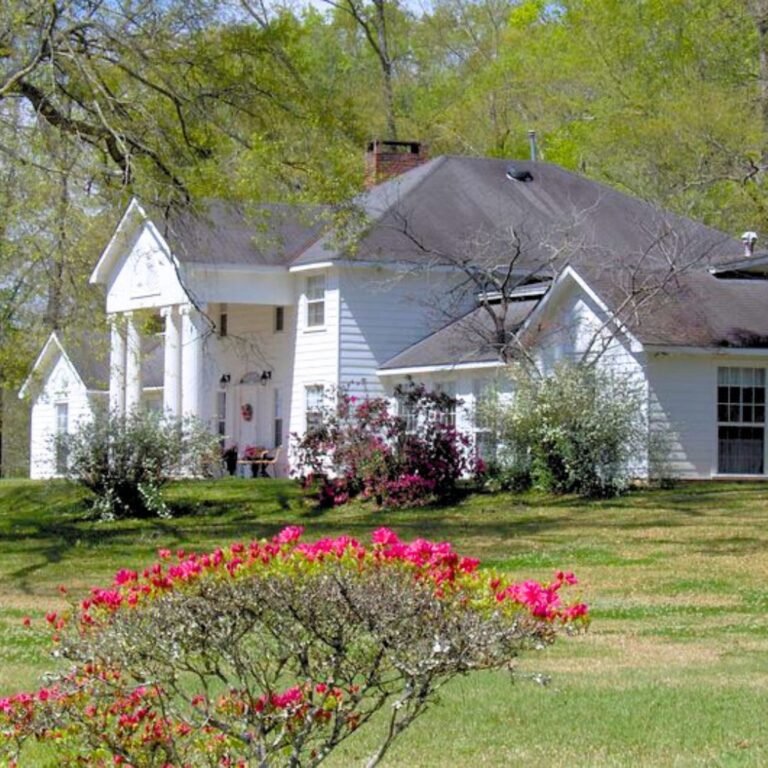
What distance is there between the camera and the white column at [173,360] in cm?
3769

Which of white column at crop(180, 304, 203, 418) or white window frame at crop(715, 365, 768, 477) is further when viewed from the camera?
white column at crop(180, 304, 203, 418)

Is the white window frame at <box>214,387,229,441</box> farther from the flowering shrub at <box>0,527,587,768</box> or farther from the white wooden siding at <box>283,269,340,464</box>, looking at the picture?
the flowering shrub at <box>0,527,587,768</box>

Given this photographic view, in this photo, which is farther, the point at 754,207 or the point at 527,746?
the point at 754,207

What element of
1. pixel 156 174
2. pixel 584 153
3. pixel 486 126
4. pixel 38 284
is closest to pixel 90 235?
pixel 156 174

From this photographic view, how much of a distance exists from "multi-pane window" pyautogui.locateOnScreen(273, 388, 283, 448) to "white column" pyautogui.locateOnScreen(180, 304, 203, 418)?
1885mm

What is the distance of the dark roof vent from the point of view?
3888 centimetres

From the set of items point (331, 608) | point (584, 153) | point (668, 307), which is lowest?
point (331, 608)

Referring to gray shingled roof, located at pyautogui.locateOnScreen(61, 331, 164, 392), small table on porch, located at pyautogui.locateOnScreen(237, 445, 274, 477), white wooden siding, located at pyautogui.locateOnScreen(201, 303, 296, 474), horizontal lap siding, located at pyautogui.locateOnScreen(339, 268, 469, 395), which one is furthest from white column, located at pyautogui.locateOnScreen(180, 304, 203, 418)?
gray shingled roof, located at pyautogui.locateOnScreen(61, 331, 164, 392)

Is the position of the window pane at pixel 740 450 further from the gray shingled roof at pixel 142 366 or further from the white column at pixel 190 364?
the gray shingled roof at pixel 142 366

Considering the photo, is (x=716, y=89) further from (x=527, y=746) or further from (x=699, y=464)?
(x=527, y=746)

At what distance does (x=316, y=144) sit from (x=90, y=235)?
3853mm

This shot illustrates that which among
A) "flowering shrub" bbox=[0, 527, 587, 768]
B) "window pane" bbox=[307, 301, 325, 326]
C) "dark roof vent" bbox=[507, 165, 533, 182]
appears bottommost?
"flowering shrub" bbox=[0, 527, 587, 768]

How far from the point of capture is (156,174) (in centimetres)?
2319

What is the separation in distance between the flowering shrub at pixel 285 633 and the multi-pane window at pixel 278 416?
3097cm
